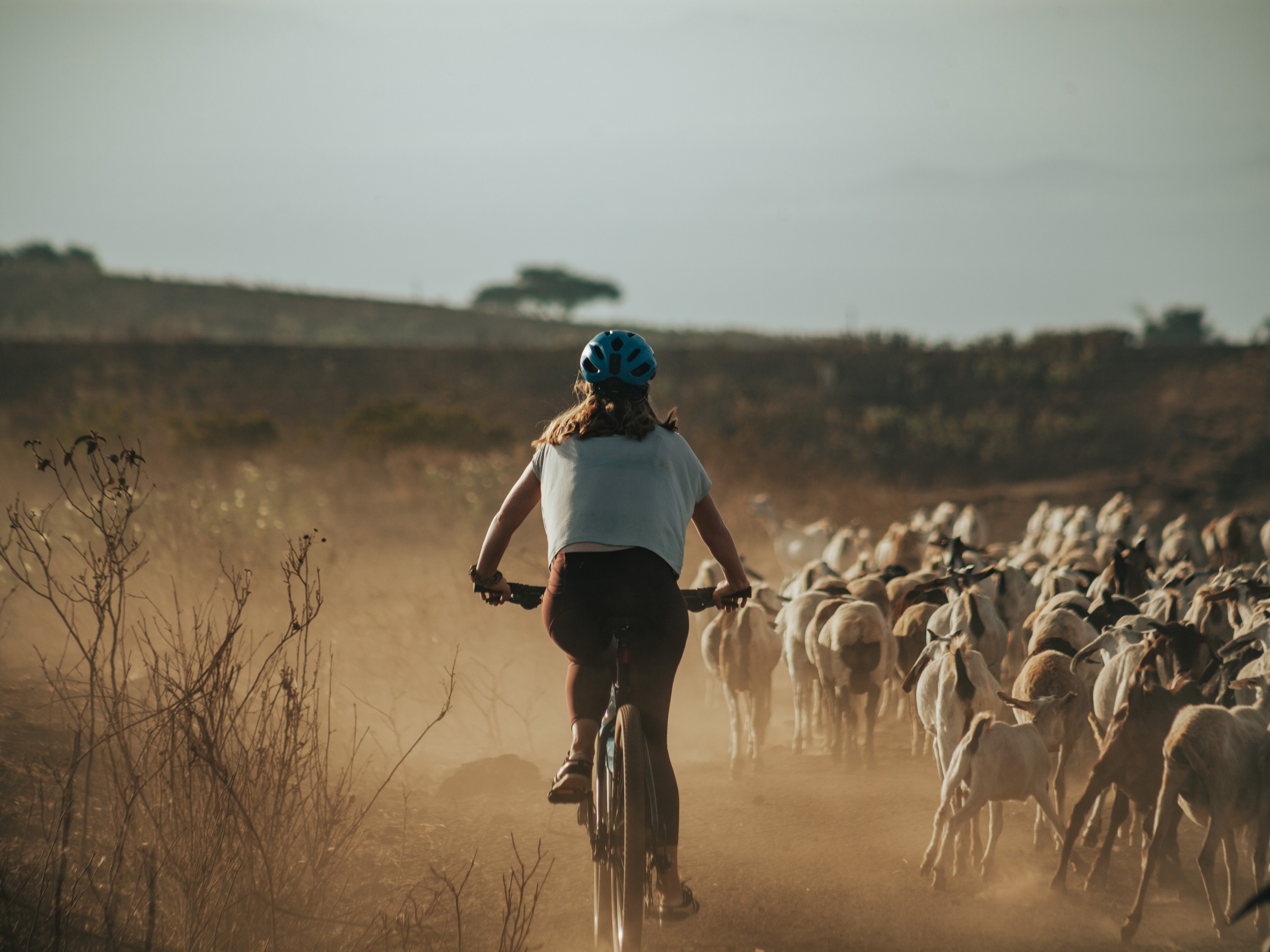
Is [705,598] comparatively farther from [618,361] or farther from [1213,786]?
[1213,786]

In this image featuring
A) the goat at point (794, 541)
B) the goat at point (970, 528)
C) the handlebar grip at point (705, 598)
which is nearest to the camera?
the handlebar grip at point (705, 598)

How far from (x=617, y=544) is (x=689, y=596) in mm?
626

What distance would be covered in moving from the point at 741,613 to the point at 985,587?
2.44m

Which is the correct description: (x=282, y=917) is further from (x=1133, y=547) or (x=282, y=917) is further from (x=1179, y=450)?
(x=1179, y=450)

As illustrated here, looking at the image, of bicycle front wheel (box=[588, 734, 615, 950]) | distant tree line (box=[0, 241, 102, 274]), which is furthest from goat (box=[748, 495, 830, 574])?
distant tree line (box=[0, 241, 102, 274])

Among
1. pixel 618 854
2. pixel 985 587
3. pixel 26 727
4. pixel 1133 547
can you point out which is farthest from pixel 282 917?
pixel 1133 547

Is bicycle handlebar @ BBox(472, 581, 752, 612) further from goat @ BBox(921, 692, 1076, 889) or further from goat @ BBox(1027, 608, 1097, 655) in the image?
goat @ BBox(1027, 608, 1097, 655)

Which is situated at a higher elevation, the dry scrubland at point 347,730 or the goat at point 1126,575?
the goat at point 1126,575

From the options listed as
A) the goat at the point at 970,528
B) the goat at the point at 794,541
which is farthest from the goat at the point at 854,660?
the goat at the point at 970,528

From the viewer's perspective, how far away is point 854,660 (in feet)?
25.7

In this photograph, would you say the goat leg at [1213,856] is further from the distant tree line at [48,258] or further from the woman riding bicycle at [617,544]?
the distant tree line at [48,258]

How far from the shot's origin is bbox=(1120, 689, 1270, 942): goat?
4840 mm

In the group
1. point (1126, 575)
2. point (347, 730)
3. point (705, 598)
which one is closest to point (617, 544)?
point (705, 598)

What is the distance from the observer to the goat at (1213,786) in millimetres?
Answer: 4840
